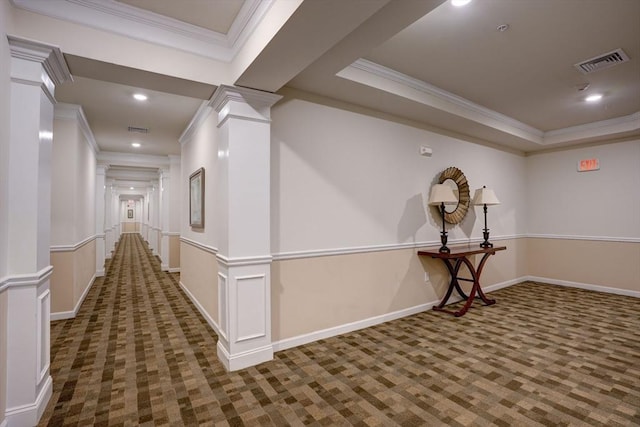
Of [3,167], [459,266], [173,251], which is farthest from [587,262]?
[173,251]

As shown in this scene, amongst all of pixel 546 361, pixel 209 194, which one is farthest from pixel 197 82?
pixel 546 361

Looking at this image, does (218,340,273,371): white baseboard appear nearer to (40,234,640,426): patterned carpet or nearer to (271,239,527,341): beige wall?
(40,234,640,426): patterned carpet

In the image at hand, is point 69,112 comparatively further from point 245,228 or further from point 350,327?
point 350,327

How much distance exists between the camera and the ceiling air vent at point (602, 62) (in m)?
2.78

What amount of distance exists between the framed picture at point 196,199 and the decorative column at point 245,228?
4.00ft

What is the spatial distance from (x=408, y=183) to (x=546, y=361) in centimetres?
220

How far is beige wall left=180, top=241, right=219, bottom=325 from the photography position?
135 inches

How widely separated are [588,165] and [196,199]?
621 centimetres

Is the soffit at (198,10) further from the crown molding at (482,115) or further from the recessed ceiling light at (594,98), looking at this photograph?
the recessed ceiling light at (594,98)

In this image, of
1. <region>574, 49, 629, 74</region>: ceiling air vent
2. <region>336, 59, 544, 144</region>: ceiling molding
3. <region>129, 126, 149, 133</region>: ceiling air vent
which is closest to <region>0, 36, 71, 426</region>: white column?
<region>336, 59, 544, 144</region>: ceiling molding

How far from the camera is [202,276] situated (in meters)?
3.92

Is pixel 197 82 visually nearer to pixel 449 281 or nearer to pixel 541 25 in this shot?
pixel 541 25

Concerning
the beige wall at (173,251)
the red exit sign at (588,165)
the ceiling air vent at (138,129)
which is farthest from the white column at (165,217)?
the red exit sign at (588,165)

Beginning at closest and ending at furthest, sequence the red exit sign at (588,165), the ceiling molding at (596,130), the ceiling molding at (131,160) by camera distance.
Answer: the ceiling molding at (596,130), the red exit sign at (588,165), the ceiling molding at (131,160)
